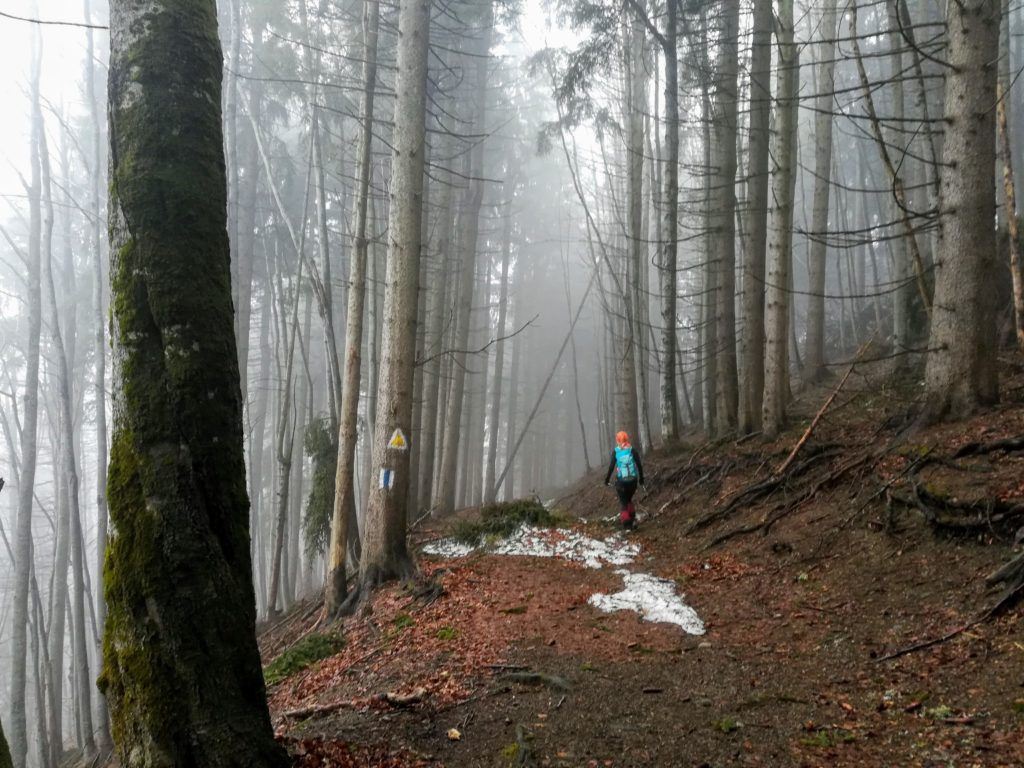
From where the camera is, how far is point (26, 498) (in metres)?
13.2

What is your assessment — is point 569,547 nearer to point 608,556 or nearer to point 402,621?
point 608,556

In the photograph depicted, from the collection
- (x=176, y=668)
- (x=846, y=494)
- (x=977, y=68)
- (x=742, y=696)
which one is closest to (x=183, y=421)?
(x=176, y=668)

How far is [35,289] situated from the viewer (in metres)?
14.7

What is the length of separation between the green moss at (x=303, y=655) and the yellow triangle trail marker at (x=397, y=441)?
2.34m

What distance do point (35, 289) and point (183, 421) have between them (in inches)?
594

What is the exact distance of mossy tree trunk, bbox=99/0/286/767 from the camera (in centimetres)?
282

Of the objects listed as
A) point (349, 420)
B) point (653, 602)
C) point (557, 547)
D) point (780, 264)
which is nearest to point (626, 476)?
point (557, 547)

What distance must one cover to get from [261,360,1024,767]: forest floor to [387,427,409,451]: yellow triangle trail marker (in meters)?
1.74

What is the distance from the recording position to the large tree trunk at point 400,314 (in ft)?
27.6

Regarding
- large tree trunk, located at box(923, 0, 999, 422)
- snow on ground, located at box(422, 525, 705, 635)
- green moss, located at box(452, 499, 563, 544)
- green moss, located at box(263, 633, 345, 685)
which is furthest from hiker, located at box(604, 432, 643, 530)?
green moss, located at box(263, 633, 345, 685)

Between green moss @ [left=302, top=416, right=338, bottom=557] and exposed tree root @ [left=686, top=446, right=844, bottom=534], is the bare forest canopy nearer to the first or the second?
green moss @ [left=302, top=416, right=338, bottom=557]

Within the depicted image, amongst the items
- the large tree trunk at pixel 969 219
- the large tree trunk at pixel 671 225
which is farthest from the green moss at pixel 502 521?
the large tree trunk at pixel 969 219

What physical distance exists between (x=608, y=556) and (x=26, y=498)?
11.8m

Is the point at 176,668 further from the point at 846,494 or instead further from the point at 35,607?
the point at 35,607
